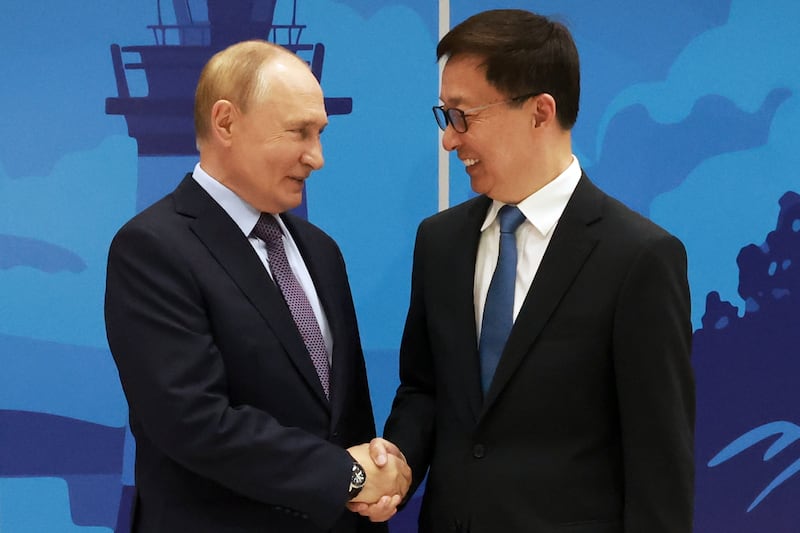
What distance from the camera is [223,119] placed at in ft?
6.09

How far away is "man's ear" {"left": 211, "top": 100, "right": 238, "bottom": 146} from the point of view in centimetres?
184

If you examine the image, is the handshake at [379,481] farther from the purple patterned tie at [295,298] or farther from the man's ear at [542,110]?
the man's ear at [542,110]

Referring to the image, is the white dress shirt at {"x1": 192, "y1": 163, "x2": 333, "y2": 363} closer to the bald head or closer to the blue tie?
the bald head

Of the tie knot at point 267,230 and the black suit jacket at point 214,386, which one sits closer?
the black suit jacket at point 214,386

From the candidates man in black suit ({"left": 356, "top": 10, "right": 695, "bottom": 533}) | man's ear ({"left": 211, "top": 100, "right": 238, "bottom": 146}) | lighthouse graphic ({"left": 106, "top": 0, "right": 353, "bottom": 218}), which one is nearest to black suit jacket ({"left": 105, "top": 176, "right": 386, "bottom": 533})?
man's ear ({"left": 211, "top": 100, "right": 238, "bottom": 146})

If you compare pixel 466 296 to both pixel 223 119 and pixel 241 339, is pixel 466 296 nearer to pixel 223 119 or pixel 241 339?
pixel 241 339

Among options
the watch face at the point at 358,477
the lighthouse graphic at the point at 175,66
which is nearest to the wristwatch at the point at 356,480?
the watch face at the point at 358,477

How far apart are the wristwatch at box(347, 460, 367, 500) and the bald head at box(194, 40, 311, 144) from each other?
768 mm

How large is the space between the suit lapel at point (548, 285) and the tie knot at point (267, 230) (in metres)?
0.57

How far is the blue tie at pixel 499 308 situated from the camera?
1780mm

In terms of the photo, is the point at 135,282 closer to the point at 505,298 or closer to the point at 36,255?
the point at 505,298

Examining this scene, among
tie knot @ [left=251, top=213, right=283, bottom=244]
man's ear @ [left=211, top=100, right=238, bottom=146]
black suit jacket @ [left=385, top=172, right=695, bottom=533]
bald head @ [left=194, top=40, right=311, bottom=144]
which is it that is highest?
bald head @ [left=194, top=40, right=311, bottom=144]

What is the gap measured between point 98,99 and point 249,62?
1.19 m

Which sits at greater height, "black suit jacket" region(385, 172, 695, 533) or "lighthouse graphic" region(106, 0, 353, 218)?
"lighthouse graphic" region(106, 0, 353, 218)
